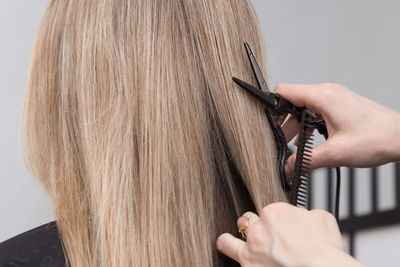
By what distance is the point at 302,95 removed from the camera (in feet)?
2.50

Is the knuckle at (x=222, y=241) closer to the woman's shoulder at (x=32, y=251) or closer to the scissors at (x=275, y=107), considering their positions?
the scissors at (x=275, y=107)

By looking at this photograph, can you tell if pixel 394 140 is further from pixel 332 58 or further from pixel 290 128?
pixel 332 58

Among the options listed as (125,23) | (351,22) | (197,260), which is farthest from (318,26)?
(197,260)

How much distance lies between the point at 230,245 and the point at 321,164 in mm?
245

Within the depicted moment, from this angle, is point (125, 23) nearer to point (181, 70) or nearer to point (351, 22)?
point (181, 70)

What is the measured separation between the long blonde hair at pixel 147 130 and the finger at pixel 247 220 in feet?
0.11

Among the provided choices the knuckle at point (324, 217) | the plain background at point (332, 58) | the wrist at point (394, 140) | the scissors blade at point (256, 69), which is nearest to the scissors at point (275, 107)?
the scissors blade at point (256, 69)

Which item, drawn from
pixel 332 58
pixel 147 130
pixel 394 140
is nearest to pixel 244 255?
pixel 147 130

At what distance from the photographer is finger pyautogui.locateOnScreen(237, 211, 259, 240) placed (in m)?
0.65

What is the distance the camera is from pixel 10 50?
3.08ft

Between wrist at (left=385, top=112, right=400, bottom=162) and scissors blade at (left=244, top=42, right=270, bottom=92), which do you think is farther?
wrist at (left=385, top=112, right=400, bottom=162)

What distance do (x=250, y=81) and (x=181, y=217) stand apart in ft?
0.79

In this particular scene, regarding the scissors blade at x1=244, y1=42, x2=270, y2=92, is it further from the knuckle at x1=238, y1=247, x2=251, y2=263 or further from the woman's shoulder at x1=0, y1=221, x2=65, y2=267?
the woman's shoulder at x1=0, y1=221, x2=65, y2=267

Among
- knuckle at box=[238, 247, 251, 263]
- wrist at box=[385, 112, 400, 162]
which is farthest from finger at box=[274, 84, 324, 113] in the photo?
knuckle at box=[238, 247, 251, 263]
